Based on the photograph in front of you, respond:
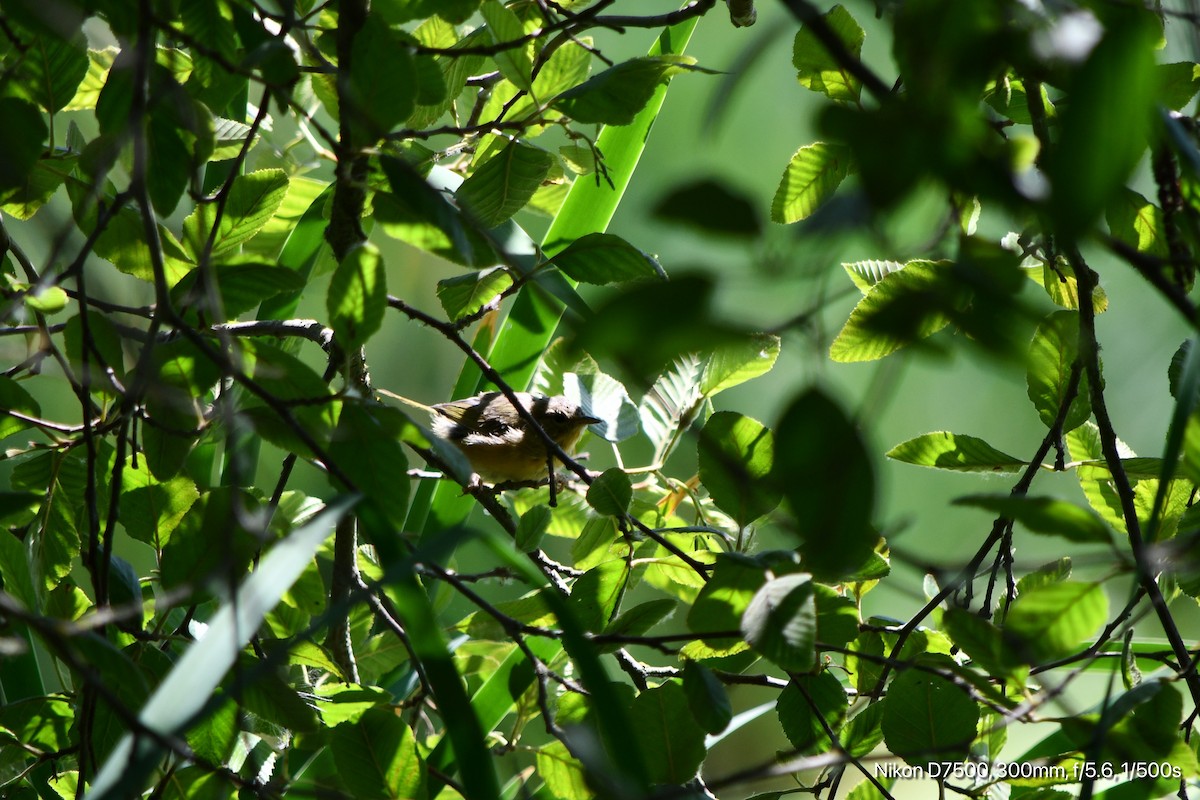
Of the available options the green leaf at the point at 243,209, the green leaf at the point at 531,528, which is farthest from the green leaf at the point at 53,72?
the green leaf at the point at 531,528

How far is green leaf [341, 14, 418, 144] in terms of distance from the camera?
2.13 ft

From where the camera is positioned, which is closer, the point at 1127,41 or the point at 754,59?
the point at 1127,41

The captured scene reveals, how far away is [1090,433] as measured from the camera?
1047 millimetres

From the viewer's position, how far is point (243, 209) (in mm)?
939

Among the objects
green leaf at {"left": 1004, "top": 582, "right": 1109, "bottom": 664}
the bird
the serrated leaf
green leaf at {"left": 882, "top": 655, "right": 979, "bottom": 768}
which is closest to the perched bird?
the bird

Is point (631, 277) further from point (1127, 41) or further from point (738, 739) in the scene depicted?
point (738, 739)

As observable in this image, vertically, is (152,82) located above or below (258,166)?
below

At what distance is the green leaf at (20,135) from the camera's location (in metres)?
0.62

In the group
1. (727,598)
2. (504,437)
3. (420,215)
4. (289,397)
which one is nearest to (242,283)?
(289,397)

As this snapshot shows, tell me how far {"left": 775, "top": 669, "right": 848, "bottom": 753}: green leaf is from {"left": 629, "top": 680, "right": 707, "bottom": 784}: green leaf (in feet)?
0.34

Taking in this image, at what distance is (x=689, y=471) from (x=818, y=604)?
1.26 m

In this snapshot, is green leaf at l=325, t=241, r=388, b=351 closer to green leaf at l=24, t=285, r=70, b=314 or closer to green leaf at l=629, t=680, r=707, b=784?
green leaf at l=24, t=285, r=70, b=314

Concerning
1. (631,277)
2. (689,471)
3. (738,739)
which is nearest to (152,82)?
(631,277)

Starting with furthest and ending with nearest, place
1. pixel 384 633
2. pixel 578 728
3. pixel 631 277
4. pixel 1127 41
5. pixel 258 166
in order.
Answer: pixel 258 166 → pixel 384 633 → pixel 631 277 → pixel 578 728 → pixel 1127 41
